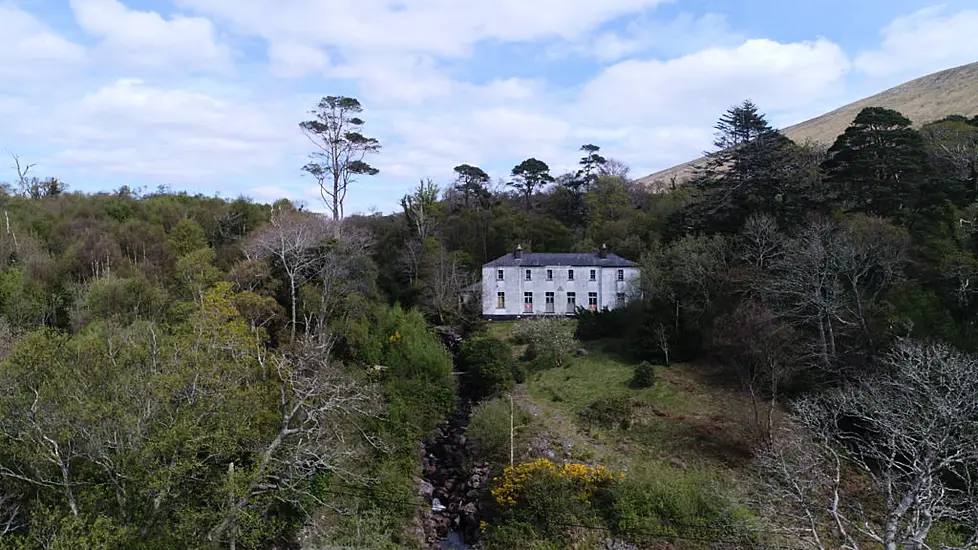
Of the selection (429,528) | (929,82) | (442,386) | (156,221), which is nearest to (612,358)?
(442,386)

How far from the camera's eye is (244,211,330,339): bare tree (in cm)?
2656

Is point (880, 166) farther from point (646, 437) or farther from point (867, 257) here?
point (646, 437)

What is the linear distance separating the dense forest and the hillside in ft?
→ 96.8

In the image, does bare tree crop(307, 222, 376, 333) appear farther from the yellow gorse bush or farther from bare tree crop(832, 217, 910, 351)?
bare tree crop(832, 217, 910, 351)

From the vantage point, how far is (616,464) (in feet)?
63.7

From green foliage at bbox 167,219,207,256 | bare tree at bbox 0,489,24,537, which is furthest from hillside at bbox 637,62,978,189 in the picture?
bare tree at bbox 0,489,24,537

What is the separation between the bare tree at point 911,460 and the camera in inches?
425

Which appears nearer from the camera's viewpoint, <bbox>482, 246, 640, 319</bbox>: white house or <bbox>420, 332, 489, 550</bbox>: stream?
<bbox>420, 332, 489, 550</bbox>: stream

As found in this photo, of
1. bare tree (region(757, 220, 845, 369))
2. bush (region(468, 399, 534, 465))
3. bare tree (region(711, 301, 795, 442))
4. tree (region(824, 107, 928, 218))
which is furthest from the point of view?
tree (region(824, 107, 928, 218))

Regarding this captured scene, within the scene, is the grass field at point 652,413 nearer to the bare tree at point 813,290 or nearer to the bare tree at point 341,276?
the bare tree at point 813,290

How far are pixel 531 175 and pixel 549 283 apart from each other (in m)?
23.0

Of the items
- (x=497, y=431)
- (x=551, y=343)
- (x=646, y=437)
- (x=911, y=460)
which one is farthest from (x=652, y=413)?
(x=911, y=460)

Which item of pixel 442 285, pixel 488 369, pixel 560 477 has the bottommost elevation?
pixel 560 477

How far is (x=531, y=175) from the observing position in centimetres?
6047
